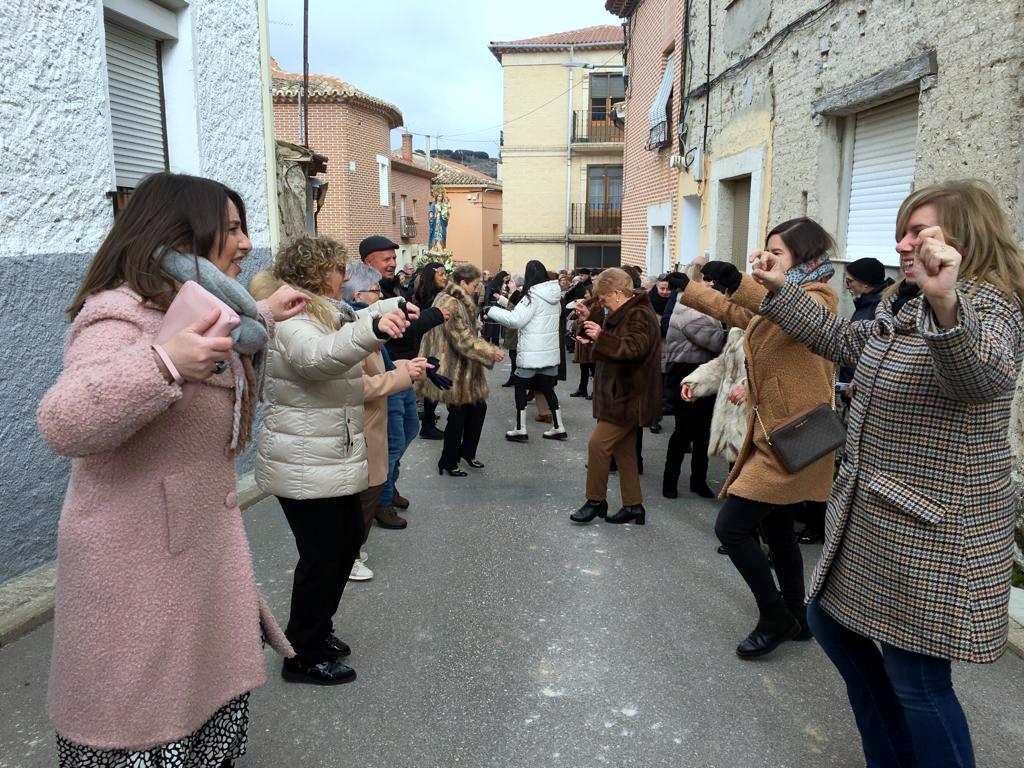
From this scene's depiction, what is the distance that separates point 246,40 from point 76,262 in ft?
9.56

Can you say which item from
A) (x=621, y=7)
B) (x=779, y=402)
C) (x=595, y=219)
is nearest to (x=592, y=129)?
(x=595, y=219)

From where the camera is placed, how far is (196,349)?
1556 mm

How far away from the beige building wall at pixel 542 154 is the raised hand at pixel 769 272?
27911mm

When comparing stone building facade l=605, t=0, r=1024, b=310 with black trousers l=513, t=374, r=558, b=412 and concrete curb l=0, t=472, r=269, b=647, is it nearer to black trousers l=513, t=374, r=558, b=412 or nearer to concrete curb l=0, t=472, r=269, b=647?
black trousers l=513, t=374, r=558, b=412

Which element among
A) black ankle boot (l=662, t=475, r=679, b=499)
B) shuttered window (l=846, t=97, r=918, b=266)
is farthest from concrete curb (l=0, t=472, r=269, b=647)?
shuttered window (l=846, t=97, r=918, b=266)

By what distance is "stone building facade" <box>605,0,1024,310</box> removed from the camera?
15.3 ft

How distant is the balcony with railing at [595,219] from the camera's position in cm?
2989

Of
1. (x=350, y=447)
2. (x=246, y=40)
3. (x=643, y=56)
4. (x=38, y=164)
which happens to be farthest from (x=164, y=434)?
(x=643, y=56)

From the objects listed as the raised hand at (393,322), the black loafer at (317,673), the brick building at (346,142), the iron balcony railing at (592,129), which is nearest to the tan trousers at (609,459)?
the black loafer at (317,673)

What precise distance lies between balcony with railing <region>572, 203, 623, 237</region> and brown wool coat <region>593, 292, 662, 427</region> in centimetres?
2548

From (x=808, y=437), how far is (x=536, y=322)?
4584 mm

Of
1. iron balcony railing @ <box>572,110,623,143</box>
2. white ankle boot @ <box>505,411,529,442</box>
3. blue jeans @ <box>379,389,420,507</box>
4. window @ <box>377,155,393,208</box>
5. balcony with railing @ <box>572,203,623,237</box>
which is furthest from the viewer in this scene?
balcony with railing @ <box>572,203,623,237</box>

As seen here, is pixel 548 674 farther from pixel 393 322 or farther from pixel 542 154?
pixel 542 154

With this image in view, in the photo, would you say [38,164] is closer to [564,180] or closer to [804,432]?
[804,432]
